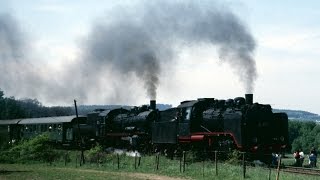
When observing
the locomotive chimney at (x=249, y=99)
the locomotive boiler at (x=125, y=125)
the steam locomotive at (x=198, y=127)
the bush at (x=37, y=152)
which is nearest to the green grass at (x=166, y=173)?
the steam locomotive at (x=198, y=127)

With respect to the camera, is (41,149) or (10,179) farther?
(41,149)

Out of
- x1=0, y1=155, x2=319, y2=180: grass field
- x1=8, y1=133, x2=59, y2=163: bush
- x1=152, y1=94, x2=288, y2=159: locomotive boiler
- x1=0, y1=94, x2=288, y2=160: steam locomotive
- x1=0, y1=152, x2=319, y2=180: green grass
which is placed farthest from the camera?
x1=8, y1=133, x2=59, y2=163: bush

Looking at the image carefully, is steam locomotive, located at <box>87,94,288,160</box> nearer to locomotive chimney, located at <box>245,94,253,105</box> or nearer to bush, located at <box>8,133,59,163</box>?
locomotive chimney, located at <box>245,94,253,105</box>

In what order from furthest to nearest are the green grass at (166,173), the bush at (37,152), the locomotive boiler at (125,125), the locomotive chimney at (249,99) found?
the bush at (37,152) < the locomotive boiler at (125,125) < the locomotive chimney at (249,99) < the green grass at (166,173)

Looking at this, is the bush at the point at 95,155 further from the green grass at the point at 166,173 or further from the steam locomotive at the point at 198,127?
the green grass at the point at 166,173

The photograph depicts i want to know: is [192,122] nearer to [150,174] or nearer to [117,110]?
[150,174]

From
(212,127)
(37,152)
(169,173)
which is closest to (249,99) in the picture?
(212,127)

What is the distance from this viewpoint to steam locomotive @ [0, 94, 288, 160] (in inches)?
1027

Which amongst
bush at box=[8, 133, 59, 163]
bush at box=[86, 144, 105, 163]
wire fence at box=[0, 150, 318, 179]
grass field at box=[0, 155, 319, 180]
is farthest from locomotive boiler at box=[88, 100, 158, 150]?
grass field at box=[0, 155, 319, 180]

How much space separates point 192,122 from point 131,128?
8.84 metres

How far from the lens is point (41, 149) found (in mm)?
36750

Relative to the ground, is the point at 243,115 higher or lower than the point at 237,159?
higher

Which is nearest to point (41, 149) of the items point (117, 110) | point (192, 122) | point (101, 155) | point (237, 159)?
point (101, 155)

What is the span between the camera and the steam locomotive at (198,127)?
1027 inches
